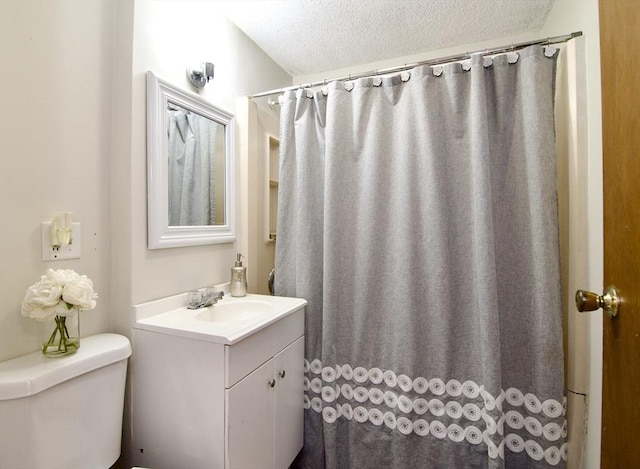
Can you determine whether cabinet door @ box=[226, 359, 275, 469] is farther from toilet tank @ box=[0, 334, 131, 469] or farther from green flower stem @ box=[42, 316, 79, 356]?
green flower stem @ box=[42, 316, 79, 356]

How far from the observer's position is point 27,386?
717 mm

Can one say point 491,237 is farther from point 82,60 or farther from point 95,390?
point 82,60

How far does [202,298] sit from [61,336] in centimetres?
50

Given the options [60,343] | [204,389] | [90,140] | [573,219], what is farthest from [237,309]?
[573,219]

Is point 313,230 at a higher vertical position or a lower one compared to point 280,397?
higher

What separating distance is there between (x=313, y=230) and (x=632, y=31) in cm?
123

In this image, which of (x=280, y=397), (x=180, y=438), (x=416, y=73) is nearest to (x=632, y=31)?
(x=416, y=73)

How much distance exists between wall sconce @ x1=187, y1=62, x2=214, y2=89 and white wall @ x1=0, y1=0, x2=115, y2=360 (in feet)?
0.99

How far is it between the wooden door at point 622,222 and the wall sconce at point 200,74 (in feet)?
4.57

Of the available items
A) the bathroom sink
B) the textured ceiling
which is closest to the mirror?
the bathroom sink

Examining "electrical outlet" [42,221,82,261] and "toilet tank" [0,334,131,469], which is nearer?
"toilet tank" [0,334,131,469]

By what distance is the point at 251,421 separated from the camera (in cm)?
104

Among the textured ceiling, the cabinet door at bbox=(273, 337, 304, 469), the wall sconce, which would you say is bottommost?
the cabinet door at bbox=(273, 337, 304, 469)

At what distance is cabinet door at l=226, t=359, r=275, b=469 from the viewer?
3.11 feet
